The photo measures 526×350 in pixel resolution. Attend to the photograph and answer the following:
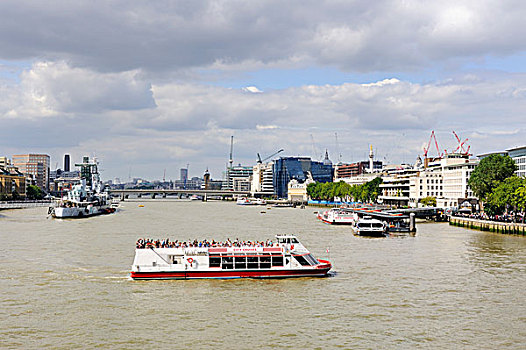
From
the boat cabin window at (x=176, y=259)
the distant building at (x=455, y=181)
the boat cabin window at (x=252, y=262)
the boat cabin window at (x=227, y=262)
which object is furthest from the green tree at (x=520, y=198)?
the distant building at (x=455, y=181)

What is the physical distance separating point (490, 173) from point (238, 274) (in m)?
87.6

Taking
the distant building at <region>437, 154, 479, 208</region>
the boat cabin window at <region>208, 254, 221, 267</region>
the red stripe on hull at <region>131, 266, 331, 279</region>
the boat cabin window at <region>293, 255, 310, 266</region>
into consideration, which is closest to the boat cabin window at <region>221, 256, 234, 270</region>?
the boat cabin window at <region>208, 254, 221, 267</region>

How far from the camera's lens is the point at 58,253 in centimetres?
6097

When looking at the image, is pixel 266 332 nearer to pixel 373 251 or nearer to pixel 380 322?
pixel 380 322

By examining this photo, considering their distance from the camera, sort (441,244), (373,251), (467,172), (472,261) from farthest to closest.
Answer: (467,172) < (441,244) < (373,251) < (472,261)

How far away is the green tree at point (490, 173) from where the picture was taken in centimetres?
11788

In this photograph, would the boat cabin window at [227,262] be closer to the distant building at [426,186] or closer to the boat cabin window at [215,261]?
the boat cabin window at [215,261]

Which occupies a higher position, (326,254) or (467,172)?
(467,172)

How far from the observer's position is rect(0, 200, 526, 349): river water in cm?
3000

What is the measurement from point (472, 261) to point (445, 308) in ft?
73.9

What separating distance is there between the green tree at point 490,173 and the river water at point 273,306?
62777 millimetres

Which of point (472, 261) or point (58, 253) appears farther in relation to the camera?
point (58, 253)

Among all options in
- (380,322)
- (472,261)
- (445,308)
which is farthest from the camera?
(472,261)

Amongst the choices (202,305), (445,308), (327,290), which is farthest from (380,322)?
(202,305)
